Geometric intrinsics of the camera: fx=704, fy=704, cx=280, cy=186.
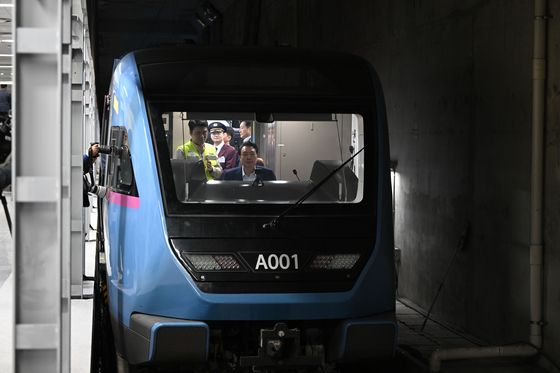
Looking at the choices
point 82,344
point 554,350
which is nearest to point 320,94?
point 82,344

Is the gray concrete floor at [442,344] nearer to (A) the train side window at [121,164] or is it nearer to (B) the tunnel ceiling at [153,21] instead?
(A) the train side window at [121,164]

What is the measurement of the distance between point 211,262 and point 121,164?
1.17 m

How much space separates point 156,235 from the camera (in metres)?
4.80

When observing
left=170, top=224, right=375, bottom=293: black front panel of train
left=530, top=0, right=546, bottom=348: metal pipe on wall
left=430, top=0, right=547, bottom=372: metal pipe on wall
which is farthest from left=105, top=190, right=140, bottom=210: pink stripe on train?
left=530, top=0, right=546, bottom=348: metal pipe on wall

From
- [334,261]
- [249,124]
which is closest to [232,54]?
[249,124]

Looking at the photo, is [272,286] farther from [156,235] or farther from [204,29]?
[204,29]

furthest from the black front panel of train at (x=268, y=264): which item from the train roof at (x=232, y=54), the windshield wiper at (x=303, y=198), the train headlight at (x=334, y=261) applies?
the train roof at (x=232, y=54)

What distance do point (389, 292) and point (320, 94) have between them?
1.56m

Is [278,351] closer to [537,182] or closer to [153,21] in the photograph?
[537,182]

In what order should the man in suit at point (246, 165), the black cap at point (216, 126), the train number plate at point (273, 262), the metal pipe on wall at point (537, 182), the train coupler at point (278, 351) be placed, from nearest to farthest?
the train coupler at point (278, 351) → the train number plate at point (273, 262) → the black cap at point (216, 126) → the man in suit at point (246, 165) → the metal pipe on wall at point (537, 182)

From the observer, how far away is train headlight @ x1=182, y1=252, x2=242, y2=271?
479 cm

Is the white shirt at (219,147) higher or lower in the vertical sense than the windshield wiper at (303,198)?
higher

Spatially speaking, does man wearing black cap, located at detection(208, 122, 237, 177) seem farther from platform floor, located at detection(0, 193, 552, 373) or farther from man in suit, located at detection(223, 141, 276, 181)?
platform floor, located at detection(0, 193, 552, 373)

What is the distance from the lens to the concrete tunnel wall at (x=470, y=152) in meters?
6.46
